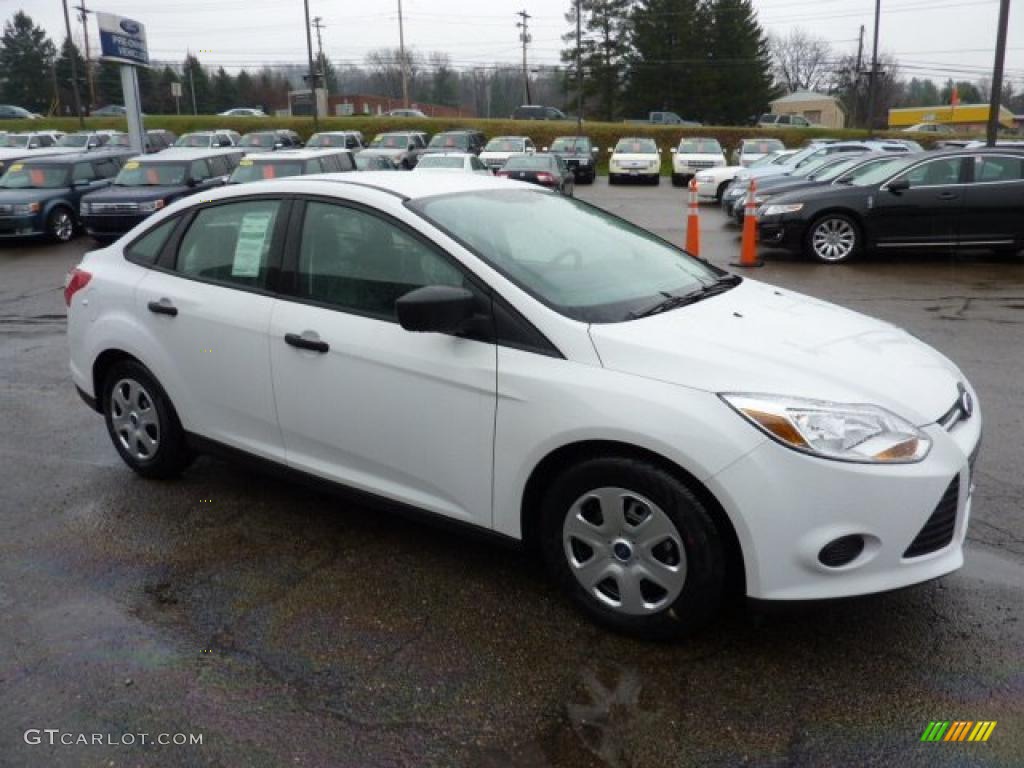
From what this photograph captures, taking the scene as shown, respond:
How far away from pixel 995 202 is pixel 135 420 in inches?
434

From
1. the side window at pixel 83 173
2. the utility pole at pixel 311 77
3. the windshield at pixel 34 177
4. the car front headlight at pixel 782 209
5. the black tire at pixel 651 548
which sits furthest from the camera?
the utility pole at pixel 311 77

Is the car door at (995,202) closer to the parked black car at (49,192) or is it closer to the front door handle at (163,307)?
the front door handle at (163,307)

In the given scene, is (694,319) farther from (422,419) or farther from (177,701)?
(177,701)

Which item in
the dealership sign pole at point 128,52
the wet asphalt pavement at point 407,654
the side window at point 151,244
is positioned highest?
the dealership sign pole at point 128,52

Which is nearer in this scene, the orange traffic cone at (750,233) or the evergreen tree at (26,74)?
the orange traffic cone at (750,233)

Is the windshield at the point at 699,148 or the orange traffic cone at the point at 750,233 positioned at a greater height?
the windshield at the point at 699,148

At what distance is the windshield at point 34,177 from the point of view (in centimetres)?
1625

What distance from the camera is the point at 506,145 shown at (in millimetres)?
28875

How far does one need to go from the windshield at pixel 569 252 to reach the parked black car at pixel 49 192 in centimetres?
1388

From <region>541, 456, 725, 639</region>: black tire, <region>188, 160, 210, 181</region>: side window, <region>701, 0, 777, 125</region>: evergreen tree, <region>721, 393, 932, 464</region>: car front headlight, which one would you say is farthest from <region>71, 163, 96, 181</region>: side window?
<region>701, 0, 777, 125</region>: evergreen tree

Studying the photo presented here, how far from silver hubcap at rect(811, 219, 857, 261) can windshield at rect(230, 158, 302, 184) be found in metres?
8.54

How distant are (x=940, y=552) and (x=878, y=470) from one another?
1.48 feet

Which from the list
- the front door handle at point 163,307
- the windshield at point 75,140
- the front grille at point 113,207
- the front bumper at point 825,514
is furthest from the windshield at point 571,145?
the front bumper at point 825,514

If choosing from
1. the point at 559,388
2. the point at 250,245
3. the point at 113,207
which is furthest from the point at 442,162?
the point at 559,388
